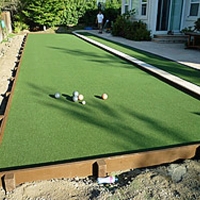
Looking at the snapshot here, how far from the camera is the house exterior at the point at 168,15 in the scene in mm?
11695

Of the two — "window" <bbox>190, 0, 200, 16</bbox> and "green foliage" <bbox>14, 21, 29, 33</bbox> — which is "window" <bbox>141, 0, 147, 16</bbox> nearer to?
"window" <bbox>190, 0, 200, 16</bbox>

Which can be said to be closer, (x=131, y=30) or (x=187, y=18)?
(x=187, y=18)

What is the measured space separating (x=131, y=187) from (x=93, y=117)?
1.42 m

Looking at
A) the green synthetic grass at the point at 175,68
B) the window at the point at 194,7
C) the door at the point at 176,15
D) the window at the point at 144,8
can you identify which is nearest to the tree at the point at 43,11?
the window at the point at 144,8

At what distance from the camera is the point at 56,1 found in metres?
16.9

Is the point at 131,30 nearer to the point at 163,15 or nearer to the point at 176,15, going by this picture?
the point at 163,15

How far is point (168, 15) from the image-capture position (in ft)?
39.7

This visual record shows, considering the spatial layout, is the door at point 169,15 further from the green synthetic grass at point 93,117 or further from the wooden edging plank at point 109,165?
the wooden edging plank at point 109,165

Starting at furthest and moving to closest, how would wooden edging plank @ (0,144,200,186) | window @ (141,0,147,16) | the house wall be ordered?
window @ (141,0,147,16)
the house wall
wooden edging plank @ (0,144,200,186)

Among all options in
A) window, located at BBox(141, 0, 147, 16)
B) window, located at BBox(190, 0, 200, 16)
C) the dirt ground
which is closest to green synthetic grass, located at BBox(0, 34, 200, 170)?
the dirt ground

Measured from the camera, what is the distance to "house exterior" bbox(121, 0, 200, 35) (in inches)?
460

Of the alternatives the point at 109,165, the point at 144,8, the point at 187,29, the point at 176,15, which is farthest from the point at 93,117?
the point at 144,8

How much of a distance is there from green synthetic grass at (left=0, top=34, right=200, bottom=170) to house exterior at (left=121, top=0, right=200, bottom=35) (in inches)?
279

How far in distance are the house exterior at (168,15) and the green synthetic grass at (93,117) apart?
279 inches
